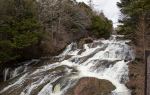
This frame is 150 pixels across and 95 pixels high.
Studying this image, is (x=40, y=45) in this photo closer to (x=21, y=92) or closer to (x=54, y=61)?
(x=54, y=61)

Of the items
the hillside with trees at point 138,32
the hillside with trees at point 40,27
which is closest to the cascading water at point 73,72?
the hillside with trees at point 138,32

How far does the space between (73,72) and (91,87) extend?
139 inches

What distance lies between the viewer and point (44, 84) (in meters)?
Result: 20.2

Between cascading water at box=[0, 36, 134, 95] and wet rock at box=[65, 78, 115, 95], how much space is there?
403 millimetres

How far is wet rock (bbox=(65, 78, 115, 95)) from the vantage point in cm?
1802

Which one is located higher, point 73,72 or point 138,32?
point 138,32

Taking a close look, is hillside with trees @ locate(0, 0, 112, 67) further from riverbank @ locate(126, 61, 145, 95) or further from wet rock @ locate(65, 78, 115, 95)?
riverbank @ locate(126, 61, 145, 95)

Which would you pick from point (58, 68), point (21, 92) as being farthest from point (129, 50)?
point (21, 92)

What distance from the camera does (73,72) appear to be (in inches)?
856

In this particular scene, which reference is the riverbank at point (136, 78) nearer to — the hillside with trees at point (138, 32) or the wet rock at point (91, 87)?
the hillside with trees at point (138, 32)

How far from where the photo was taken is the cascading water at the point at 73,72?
1961 centimetres

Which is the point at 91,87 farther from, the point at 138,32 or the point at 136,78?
the point at 138,32

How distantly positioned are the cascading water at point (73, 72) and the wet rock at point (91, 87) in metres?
0.40

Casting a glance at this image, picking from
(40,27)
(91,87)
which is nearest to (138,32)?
(91,87)
